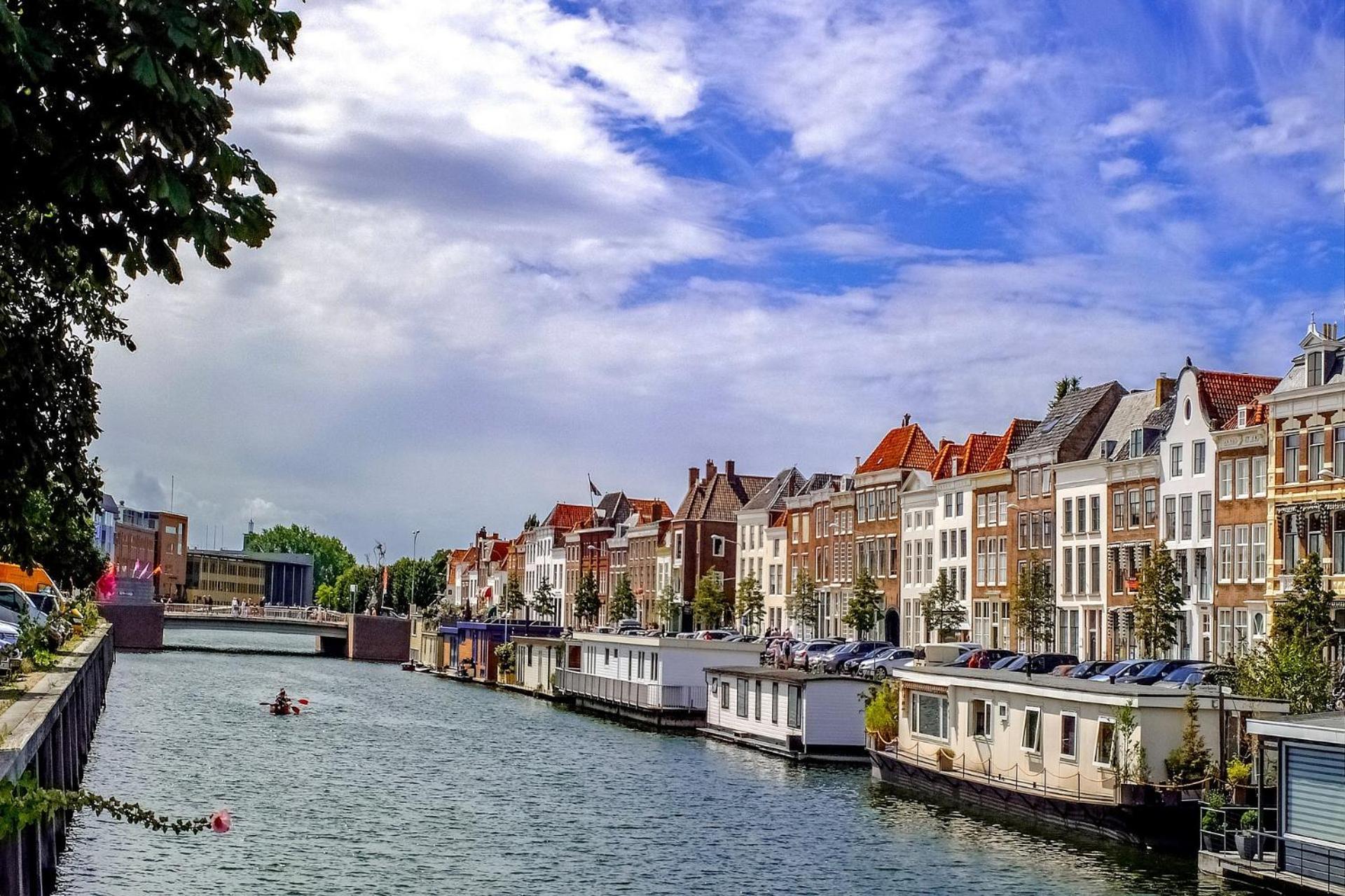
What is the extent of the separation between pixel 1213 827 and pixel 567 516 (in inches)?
5924

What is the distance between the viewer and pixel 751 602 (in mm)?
124875

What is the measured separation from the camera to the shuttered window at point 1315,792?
33781 millimetres

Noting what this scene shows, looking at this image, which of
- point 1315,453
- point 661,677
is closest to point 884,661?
point 661,677

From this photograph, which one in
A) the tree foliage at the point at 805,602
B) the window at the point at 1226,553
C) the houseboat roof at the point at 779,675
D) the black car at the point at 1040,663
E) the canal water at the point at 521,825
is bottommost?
the canal water at the point at 521,825

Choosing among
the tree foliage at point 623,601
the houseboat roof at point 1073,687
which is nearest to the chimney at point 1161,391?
the houseboat roof at point 1073,687

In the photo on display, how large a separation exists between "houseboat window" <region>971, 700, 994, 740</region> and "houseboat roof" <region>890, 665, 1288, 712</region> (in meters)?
0.59

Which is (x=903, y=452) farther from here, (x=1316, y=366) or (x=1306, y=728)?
(x=1306, y=728)

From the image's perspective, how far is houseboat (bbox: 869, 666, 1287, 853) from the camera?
41.7 meters

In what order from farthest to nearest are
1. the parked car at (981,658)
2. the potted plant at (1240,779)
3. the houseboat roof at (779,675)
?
the parked car at (981,658) < the houseboat roof at (779,675) < the potted plant at (1240,779)

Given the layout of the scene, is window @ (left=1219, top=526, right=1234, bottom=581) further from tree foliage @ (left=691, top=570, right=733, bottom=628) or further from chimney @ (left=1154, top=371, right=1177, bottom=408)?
tree foliage @ (left=691, top=570, right=733, bottom=628)

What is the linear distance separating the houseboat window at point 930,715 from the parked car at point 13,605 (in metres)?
31.4

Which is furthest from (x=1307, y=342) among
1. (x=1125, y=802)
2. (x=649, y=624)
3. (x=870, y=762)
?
(x=649, y=624)

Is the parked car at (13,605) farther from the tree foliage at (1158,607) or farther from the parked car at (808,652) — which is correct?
the tree foliage at (1158,607)

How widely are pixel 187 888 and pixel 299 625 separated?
131106 millimetres
